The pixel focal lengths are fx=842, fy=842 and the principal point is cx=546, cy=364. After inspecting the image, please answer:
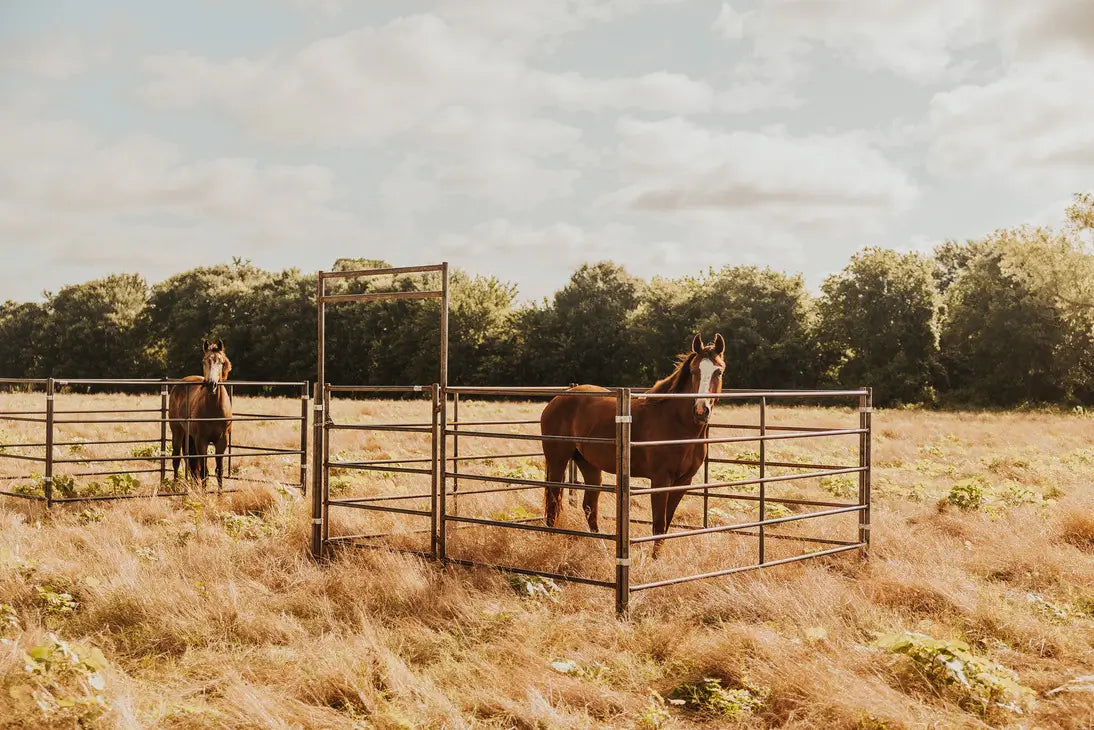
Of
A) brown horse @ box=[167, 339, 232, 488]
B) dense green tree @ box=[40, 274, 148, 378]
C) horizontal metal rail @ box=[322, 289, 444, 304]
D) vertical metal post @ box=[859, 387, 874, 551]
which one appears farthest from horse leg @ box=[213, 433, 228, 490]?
dense green tree @ box=[40, 274, 148, 378]

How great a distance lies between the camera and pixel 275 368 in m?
53.4

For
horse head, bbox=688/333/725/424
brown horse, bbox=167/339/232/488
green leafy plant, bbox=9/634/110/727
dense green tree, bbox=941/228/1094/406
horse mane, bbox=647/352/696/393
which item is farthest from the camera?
dense green tree, bbox=941/228/1094/406

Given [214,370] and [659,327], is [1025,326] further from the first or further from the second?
[214,370]

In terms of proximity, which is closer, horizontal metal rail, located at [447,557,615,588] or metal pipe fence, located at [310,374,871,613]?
metal pipe fence, located at [310,374,871,613]

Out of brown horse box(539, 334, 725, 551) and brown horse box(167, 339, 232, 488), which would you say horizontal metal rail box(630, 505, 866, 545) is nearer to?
brown horse box(539, 334, 725, 551)

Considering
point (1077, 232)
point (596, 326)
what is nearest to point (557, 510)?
point (1077, 232)

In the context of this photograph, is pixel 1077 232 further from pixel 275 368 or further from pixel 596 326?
pixel 275 368

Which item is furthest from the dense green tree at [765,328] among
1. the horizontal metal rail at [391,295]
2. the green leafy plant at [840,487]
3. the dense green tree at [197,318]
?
the horizontal metal rail at [391,295]

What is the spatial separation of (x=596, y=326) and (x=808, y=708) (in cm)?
4717

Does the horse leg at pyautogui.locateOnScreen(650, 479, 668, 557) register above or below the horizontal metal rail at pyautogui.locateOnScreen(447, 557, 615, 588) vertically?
above

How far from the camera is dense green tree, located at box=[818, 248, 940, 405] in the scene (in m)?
42.2

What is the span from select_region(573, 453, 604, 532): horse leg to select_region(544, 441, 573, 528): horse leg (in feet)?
0.66

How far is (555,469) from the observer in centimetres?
831

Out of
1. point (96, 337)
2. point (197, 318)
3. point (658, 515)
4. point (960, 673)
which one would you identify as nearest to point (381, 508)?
point (658, 515)
